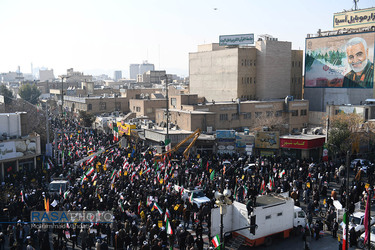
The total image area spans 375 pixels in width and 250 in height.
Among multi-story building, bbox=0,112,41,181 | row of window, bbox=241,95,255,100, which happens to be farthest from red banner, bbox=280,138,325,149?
row of window, bbox=241,95,255,100

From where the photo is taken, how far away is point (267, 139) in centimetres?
3709

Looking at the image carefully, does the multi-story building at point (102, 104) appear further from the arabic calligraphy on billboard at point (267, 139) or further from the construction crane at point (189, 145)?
the arabic calligraphy on billboard at point (267, 139)

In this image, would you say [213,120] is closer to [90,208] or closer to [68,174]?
[68,174]

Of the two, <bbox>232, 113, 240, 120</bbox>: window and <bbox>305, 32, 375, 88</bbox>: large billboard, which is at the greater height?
<bbox>305, 32, 375, 88</bbox>: large billboard

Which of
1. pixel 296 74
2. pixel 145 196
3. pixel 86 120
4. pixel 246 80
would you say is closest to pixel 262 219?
pixel 145 196

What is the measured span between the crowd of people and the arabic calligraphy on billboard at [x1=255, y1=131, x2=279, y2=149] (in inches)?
115

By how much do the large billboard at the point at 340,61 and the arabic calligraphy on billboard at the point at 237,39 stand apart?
34.7 ft

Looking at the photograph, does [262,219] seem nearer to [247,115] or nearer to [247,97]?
[247,115]

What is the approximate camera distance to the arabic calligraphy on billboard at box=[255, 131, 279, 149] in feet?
121

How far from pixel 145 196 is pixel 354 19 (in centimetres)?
6249

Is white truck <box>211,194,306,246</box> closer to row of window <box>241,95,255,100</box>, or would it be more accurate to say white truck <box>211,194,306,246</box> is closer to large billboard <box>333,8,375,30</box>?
row of window <box>241,95,255,100</box>

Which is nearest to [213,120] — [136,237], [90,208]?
[90,208]

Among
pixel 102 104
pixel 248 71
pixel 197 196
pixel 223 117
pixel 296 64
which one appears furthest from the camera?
pixel 296 64

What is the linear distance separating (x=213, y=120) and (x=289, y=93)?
32.2 meters
